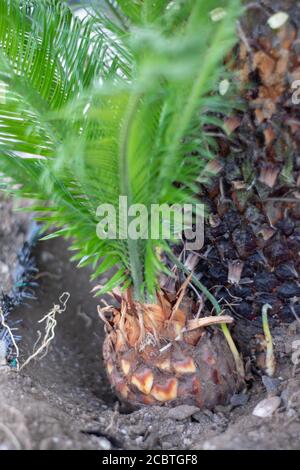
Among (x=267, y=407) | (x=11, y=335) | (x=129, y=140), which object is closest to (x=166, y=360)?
(x=267, y=407)

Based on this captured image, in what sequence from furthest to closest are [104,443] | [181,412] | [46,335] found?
[46,335] → [181,412] → [104,443]

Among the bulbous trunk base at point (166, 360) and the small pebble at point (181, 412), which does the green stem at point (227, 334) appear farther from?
the small pebble at point (181, 412)

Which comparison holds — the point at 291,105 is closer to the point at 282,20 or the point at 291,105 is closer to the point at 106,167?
the point at 282,20

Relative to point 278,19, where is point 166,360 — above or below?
below

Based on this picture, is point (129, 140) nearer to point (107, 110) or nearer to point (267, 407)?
point (107, 110)

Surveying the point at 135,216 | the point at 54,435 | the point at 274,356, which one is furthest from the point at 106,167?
the point at 274,356

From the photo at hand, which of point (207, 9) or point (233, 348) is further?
point (233, 348)
